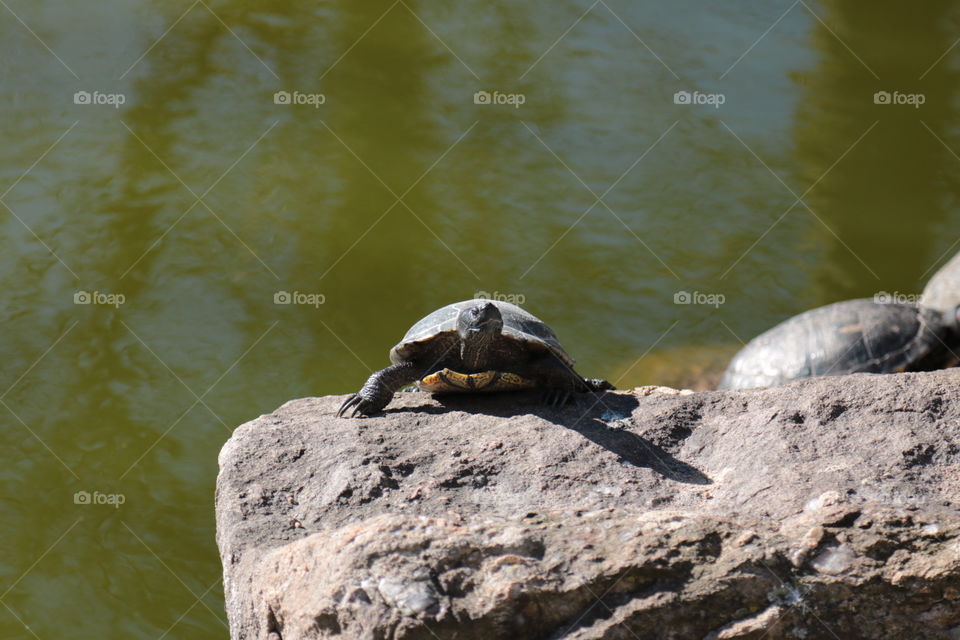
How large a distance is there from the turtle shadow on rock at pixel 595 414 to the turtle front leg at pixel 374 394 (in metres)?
0.08

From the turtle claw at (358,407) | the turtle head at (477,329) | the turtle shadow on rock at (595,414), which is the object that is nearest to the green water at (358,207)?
the turtle claw at (358,407)

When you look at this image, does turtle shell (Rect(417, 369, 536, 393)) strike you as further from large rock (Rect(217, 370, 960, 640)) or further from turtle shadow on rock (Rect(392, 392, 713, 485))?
large rock (Rect(217, 370, 960, 640))

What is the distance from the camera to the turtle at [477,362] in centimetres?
391

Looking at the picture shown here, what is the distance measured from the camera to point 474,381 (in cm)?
391

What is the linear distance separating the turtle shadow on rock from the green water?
248cm

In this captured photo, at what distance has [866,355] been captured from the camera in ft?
20.6

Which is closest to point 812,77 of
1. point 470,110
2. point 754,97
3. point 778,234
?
point 754,97

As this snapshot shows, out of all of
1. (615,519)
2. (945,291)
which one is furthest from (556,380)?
(945,291)

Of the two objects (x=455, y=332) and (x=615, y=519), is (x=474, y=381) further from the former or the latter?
(x=615, y=519)

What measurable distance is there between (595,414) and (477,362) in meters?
0.53

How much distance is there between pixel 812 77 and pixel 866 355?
6136 millimetres

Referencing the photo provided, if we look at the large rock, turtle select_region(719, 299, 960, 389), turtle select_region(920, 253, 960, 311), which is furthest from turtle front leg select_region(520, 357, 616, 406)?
turtle select_region(920, 253, 960, 311)

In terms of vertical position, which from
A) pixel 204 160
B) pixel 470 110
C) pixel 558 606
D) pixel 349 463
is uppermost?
pixel 470 110

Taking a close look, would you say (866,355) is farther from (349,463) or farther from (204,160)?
(204,160)
